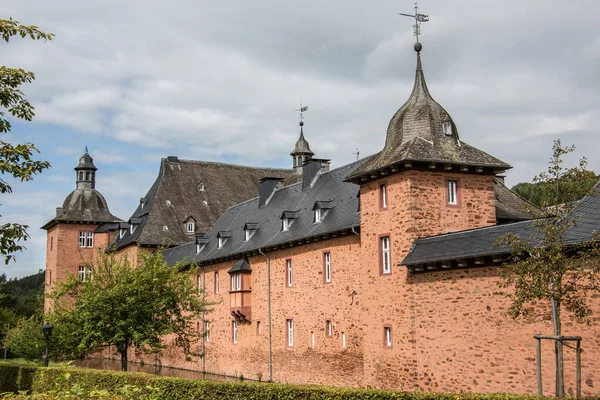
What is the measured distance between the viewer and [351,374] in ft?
A: 77.9

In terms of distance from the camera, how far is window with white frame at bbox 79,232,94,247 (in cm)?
5503

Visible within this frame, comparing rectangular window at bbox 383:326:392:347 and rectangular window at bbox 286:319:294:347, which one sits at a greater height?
rectangular window at bbox 383:326:392:347

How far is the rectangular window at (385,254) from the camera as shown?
20891 mm

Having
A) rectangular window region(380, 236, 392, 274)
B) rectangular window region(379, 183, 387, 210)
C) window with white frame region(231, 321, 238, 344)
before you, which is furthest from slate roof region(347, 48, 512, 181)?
window with white frame region(231, 321, 238, 344)

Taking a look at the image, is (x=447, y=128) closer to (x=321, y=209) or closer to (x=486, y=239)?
(x=486, y=239)

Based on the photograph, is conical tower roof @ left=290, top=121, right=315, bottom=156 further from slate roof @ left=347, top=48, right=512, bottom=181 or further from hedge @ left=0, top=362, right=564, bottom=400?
hedge @ left=0, top=362, right=564, bottom=400

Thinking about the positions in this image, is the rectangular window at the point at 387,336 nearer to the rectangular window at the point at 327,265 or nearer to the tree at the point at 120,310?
the rectangular window at the point at 327,265

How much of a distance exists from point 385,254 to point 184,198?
99.3 ft

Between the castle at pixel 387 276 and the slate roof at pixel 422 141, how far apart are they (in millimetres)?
45

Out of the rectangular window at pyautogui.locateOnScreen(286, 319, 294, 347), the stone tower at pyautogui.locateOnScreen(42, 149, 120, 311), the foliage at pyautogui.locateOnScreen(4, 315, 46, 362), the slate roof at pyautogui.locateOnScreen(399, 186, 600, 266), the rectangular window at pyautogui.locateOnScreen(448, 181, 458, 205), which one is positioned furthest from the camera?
the stone tower at pyautogui.locateOnScreen(42, 149, 120, 311)

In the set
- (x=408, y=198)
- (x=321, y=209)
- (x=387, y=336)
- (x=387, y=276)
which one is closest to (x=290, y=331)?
(x=321, y=209)

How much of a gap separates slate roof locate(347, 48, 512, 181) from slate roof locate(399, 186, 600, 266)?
2.51 metres

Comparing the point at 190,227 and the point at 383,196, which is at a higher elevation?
the point at 190,227

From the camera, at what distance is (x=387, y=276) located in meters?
20.6
